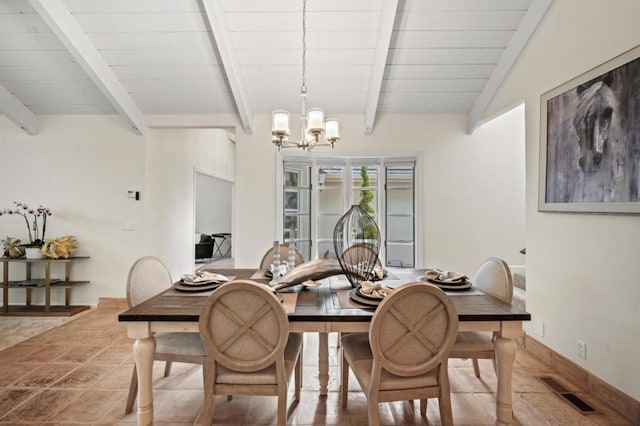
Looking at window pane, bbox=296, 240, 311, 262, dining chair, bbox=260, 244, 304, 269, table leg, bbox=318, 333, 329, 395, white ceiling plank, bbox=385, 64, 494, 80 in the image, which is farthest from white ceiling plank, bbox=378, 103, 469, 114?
table leg, bbox=318, 333, 329, 395

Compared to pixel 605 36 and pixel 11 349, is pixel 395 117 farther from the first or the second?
pixel 11 349

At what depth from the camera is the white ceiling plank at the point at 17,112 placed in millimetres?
3940

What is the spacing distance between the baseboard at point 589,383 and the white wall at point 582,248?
45mm

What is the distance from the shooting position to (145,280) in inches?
89.0

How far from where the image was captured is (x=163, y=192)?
475 cm

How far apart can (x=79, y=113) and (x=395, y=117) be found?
3.86 m

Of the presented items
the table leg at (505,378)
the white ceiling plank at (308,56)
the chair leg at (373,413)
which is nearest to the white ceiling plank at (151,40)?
the white ceiling plank at (308,56)

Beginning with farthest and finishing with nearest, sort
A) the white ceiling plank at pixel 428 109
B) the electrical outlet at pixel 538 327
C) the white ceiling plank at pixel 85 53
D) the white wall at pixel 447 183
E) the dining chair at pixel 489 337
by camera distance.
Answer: the white wall at pixel 447 183 → the white ceiling plank at pixel 428 109 → the electrical outlet at pixel 538 327 → the white ceiling plank at pixel 85 53 → the dining chair at pixel 489 337

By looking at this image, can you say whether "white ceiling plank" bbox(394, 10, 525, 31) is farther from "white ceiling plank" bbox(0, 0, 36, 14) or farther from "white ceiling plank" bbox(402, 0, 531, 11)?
"white ceiling plank" bbox(0, 0, 36, 14)

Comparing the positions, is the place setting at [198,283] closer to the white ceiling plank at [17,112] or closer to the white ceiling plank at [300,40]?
the white ceiling plank at [300,40]

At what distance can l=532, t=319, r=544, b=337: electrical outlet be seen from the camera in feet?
9.52

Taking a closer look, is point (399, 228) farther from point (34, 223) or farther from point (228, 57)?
point (34, 223)

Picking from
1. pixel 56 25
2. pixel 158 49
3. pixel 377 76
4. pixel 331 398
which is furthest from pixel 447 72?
pixel 56 25

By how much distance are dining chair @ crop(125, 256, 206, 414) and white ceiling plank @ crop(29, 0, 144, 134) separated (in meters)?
2.09
